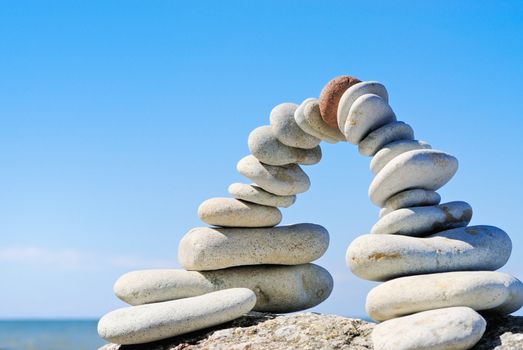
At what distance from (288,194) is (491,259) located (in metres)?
2.50

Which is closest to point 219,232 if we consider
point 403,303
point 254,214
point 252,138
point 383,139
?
point 254,214

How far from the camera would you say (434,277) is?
20.5 ft

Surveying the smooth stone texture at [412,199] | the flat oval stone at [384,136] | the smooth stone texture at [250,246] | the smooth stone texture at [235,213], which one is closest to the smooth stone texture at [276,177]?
the smooth stone texture at [235,213]

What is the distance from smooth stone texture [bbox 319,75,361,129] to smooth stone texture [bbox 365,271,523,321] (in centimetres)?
223

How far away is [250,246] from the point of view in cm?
805

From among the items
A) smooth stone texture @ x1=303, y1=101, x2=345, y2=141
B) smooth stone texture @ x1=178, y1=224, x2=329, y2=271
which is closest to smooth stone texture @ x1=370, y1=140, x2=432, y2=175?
smooth stone texture @ x1=303, y1=101, x2=345, y2=141

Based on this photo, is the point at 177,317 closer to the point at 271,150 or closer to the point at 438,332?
the point at 271,150

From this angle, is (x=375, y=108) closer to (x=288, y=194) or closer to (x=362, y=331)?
(x=288, y=194)

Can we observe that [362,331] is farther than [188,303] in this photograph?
No

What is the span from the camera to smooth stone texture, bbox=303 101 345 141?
8.06m

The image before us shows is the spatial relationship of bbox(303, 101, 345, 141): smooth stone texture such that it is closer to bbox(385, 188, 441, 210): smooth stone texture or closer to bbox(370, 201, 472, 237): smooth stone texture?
bbox(385, 188, 441, 210): smooth stone texture

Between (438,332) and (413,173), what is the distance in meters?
1.73

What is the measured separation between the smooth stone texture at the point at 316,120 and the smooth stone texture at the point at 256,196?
2.92 ft

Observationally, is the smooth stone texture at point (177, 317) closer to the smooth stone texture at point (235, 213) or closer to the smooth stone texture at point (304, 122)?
the smooth stone texture at point (235, 213)
